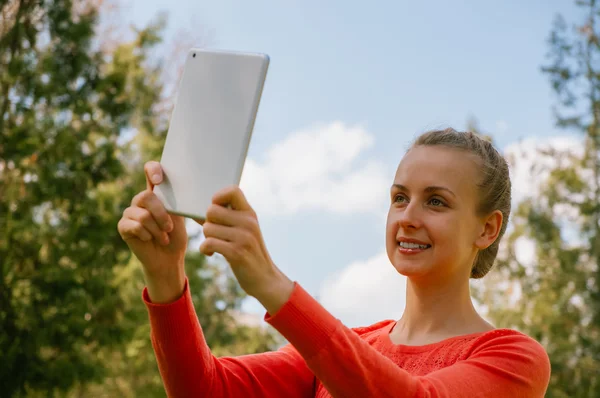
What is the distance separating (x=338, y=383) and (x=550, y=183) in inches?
653

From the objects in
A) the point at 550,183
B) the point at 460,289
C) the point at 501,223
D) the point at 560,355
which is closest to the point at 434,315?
the point at 460,289

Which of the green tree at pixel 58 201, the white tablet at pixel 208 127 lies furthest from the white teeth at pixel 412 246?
the green tree at pixel 58 201

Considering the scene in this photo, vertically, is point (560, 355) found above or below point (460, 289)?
below

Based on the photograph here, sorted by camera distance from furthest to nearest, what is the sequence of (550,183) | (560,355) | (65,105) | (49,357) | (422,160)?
(550,183) < (560,355) < (65,105) < (49,357) < (422,160)

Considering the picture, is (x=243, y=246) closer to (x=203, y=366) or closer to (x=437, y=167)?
(x=203, y=366)

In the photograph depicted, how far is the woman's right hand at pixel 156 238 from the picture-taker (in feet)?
5.90

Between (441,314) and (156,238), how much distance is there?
0.95m

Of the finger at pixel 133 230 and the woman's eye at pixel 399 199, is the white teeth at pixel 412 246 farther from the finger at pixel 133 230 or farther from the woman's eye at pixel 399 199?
the finger at pixel 133 230

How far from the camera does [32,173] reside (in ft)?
37.3

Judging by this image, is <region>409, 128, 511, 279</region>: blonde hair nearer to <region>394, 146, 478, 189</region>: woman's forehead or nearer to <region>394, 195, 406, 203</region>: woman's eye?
<region>394, 146, 478, 189</region>: woman's forehead

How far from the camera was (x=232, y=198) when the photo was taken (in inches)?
60.8

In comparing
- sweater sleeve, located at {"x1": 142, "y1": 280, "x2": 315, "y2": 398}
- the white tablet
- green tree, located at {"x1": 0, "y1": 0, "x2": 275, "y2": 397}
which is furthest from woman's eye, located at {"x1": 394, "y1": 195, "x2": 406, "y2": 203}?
green tree, located at {"x1": 0, "y1": 0, "x2": 275, "y2": 397}

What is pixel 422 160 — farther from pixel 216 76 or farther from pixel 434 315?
pixel 216 76

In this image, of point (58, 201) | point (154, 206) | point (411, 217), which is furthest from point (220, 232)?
point (58, 201)
